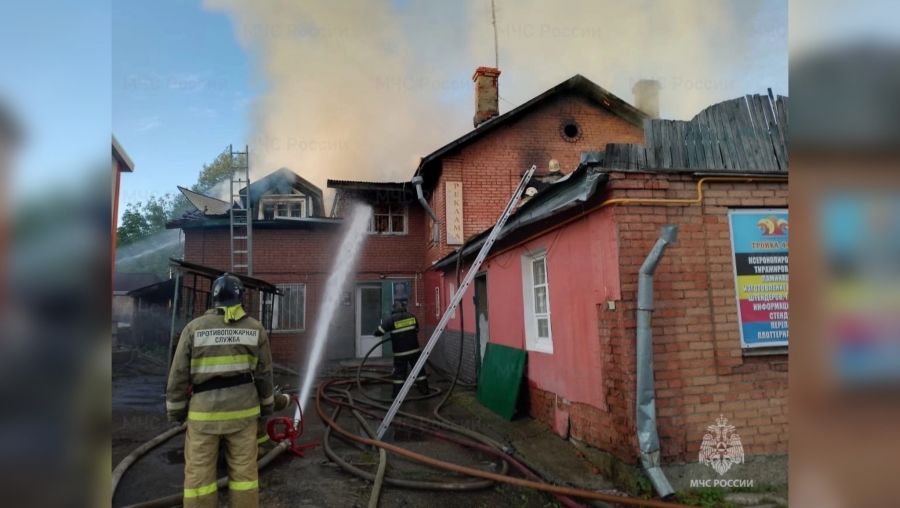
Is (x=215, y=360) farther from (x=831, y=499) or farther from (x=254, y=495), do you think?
(x=831, y=499)

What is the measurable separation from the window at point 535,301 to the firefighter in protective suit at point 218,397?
146 inches

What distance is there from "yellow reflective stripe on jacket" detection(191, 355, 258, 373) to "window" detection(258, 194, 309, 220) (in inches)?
367

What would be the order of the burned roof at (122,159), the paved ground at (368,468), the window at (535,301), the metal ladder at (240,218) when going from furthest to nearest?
1. the metal ladder at (240,218)
2. the window at (535,301)
3. the paved ground at (368,468)
4. the burned roof at (122,159)

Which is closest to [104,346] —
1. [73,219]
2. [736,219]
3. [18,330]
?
[18,330]

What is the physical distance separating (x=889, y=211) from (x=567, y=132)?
1234 centimetres

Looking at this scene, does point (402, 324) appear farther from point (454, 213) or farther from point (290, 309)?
point (290, 309)

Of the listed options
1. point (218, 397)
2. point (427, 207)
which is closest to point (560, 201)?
point (218, 397)

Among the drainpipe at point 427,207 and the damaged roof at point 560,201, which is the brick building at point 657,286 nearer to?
the damaged roof at point 560,201

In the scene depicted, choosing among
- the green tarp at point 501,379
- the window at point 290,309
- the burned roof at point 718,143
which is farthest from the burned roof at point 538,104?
the burned roof at point 718,143

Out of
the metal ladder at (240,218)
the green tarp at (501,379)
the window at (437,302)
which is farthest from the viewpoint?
the window at (437,302)

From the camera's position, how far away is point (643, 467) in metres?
3.75

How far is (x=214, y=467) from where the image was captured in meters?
3.22

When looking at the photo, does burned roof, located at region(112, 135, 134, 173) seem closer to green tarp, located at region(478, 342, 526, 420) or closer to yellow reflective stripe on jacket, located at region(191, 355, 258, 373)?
yellow reflective stripe on jacket, located at region(191, 355, 258, 373)

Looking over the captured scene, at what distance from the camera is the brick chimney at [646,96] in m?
13.0
